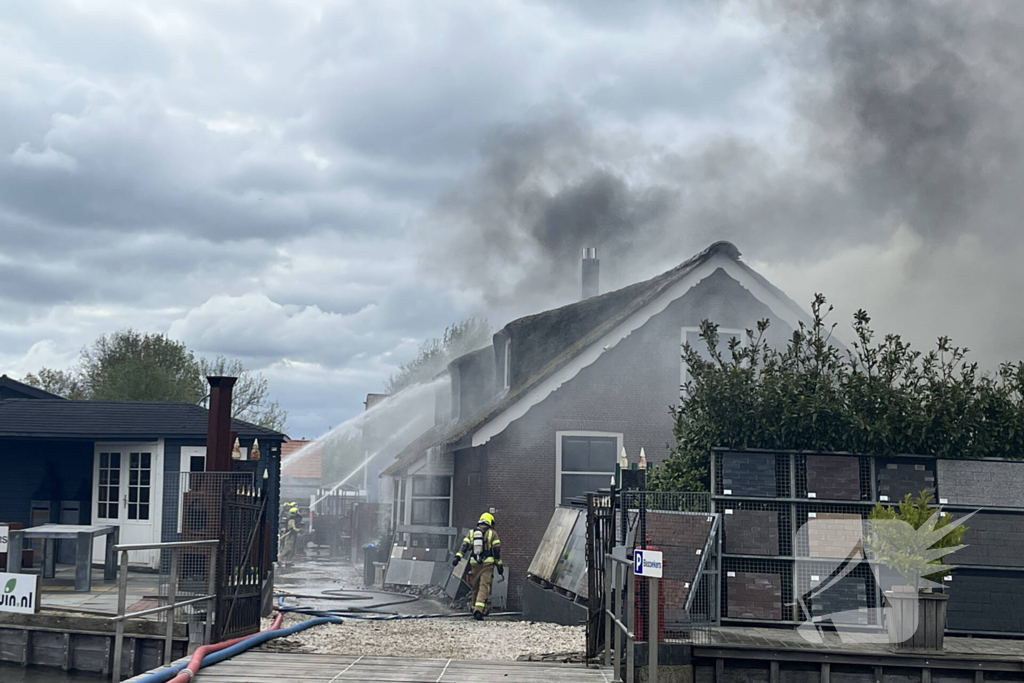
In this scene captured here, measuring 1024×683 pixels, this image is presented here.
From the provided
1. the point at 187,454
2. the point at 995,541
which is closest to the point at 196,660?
the point at 995,541

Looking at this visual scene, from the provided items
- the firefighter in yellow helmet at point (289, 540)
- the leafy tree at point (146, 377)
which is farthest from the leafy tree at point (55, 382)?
the firefighter in yellow helmet at point (289, 540)

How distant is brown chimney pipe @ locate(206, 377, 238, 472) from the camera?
42.1 ft

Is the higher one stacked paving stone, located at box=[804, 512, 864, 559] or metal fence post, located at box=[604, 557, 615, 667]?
stacked paving stone, located at box=[804, 512, 864, 559]

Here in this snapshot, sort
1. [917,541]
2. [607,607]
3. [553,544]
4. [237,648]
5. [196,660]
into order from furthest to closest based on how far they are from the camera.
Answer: [553,544], [237,648], [917,541], [607,607], [196,660]

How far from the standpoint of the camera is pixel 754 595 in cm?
1230

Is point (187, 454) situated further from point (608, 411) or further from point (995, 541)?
point (995, 541)

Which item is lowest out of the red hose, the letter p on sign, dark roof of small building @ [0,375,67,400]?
the red hose

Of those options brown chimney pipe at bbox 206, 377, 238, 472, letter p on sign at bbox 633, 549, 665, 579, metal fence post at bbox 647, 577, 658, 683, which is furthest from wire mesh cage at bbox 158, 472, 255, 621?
metal fence post at bbox 647, 577, 658, 683

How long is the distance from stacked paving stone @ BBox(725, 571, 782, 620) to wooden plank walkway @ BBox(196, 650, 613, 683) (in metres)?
2.36

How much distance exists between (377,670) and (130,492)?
11571 millimetres

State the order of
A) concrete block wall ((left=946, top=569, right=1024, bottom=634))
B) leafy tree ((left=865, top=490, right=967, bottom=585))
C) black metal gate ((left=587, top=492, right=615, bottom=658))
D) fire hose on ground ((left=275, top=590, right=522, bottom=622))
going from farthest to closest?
1. fire hose on ground ((left=275, top=590, right=522, bottom=622))
2. concrete block wall ((left=946, top=569, right=1024, bottom=634))
3. black metal gate ((left=587, top=492, right=615, bottom=658))
4. leafy tree ((left=865, top=490, right=967, bottom=585))

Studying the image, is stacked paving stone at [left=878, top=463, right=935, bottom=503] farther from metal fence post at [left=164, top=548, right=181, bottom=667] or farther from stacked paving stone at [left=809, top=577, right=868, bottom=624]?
metal fence post at [left=164, top=548, right=181, bottom=667]

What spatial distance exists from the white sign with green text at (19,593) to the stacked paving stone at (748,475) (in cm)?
936

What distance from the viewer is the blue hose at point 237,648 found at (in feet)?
31.6
